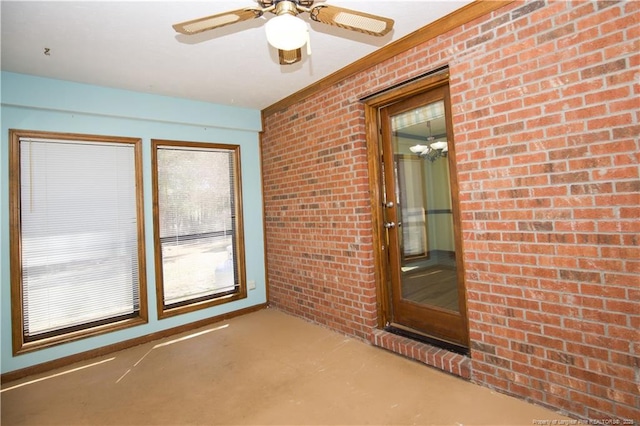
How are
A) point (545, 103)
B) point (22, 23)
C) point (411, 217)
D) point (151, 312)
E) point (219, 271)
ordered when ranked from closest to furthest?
point (545, 103) < point (22, 23) < point (411, 217) < point (151, 312) < point (219, 271)

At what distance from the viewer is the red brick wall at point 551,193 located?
170cm

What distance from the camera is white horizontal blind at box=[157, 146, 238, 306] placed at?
3713mm

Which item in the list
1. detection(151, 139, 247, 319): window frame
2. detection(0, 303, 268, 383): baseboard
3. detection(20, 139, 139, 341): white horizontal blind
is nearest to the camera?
detection(0, 303, 268, 383): baseboard

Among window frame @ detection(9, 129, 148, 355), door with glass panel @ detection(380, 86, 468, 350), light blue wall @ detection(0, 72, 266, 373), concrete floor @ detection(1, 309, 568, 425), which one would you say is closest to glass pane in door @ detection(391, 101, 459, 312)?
door with glass panel @ detection(380, 86, 468, 350)

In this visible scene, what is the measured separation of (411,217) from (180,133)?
282cm

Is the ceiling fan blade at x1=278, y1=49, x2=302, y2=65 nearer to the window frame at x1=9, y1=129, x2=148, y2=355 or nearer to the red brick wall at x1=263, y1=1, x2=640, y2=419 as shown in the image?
the red brick wall at x1=263, y1=1, x2=640, y2=419

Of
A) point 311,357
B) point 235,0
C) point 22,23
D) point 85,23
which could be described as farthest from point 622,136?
point 22,23

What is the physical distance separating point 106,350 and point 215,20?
3.26 m

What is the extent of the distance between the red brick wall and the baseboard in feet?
9.50

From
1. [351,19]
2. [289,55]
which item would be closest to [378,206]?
[289,55]

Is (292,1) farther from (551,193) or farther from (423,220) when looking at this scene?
(423,220)

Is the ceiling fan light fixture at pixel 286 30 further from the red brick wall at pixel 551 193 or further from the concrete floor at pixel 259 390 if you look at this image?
the concrete floor at pixel 259 390

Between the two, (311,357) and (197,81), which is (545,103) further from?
(197,81)

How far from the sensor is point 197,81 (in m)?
3.28
